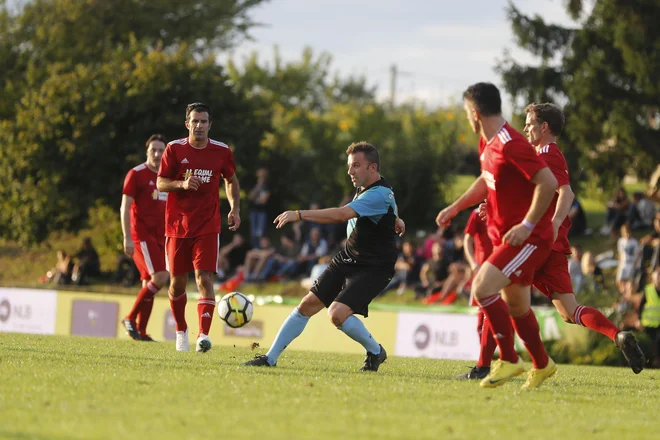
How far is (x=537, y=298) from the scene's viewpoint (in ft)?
71.9

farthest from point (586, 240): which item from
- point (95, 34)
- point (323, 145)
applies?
point (95, 34)

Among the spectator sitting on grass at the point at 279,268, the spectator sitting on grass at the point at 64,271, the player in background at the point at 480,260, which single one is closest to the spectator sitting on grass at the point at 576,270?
the spectator sitting on grass at the point at 279,268

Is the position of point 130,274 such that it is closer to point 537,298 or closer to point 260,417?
point 537,298

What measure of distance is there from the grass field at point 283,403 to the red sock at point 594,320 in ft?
1.79

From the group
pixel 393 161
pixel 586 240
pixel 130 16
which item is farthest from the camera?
pixel 130 16

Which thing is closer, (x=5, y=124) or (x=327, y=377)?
(x=327, y=377)

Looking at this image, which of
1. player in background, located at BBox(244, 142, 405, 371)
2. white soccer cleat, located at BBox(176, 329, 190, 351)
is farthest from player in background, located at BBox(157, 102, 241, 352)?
player in background, located at BBox(244, 142, 405, 371)

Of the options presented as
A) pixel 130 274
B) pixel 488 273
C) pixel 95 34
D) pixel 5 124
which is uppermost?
pixel 95 34

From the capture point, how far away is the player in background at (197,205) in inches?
436

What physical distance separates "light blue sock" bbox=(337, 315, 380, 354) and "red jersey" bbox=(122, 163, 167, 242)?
15.5ft

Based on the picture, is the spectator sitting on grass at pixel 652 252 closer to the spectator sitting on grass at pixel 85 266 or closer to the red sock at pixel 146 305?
the red sock at pixel 146 305

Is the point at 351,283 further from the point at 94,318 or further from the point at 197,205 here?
the point at 94,318

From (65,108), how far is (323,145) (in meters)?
11.1

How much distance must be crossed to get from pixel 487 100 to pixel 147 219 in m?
6.71
